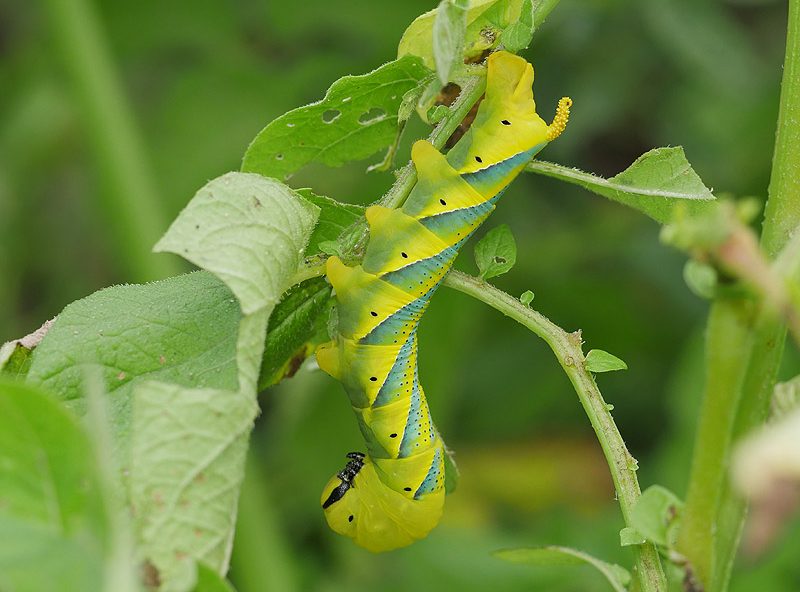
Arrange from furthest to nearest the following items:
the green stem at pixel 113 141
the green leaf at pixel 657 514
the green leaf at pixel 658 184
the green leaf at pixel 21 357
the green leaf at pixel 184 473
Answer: the green stem at pixel 113 141 → the green leaf at pixel 658 184 → the green leaf at pixel 21 357 → the green leaf at pixel 657 514 → the green leaf at pixel 184 473

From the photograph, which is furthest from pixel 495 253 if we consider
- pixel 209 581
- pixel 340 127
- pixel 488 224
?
pixel 488 224

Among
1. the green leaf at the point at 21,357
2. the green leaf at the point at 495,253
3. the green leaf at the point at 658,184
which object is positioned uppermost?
the green leaf at the point at 21,357

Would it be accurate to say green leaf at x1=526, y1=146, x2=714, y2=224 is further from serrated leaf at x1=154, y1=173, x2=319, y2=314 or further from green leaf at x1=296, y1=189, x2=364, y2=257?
serrated leaf at x1=154, y1=173, x2=319, y2=314

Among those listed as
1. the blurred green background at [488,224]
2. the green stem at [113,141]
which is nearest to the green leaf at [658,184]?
the blurred green background at [488,224]

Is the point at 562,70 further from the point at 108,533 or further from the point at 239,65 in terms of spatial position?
the point at 108,533

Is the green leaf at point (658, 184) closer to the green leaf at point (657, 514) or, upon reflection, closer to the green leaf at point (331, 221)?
the green leaf at point (331, 221)

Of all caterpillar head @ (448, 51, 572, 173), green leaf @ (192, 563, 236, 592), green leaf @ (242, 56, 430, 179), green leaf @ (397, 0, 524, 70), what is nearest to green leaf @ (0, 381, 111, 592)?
green leaf @ (192, 563, 236, 592)

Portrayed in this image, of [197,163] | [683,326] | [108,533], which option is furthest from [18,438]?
[683,326]
